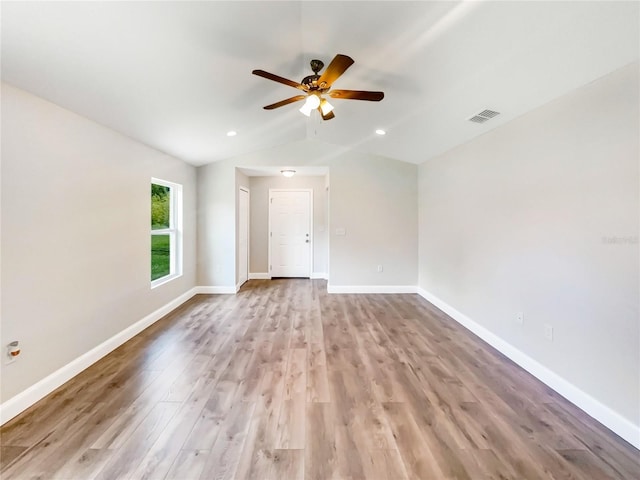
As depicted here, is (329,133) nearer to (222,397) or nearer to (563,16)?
(563,16)

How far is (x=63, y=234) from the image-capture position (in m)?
2.27

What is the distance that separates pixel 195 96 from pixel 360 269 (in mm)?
3671

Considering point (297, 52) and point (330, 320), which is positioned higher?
point (297, 52)

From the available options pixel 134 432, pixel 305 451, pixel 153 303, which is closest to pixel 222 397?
pixel 134 432

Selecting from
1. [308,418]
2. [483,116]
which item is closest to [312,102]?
[483,116]

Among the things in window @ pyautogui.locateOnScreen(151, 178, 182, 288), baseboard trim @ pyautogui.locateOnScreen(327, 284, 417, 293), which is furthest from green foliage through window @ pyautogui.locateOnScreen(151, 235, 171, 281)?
baseboard trim @ pyautogui.locateOnScreen(327, 284, 417, 293)

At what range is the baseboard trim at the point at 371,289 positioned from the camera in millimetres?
5113

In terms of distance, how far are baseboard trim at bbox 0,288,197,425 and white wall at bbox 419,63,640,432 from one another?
3943 mm

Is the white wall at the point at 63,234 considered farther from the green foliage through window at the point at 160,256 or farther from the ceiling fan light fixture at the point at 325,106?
the ceiling fan light fixture at the point at 325,106

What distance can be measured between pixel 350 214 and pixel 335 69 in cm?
325

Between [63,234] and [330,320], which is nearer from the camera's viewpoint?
[63,234]

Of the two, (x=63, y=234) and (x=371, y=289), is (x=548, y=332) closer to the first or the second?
(x=371, y=289)

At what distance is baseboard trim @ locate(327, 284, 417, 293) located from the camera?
5.11 m

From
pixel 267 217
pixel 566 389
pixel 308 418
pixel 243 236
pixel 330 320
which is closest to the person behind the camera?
pixel 308 418
